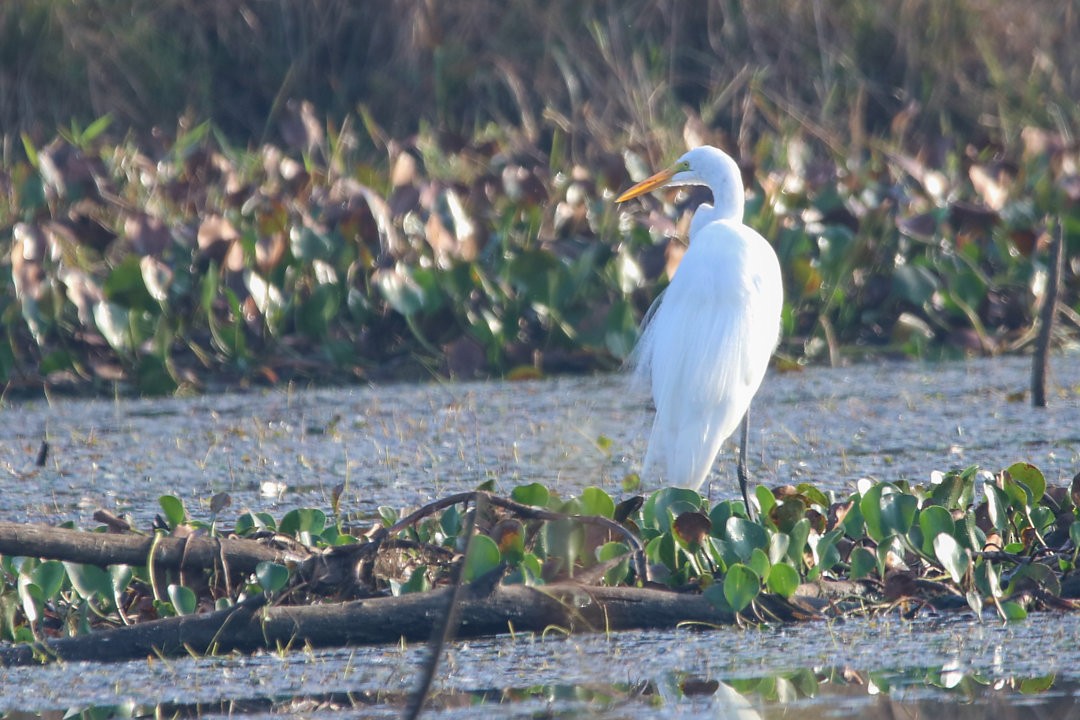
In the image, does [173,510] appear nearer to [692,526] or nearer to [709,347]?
[692,526]

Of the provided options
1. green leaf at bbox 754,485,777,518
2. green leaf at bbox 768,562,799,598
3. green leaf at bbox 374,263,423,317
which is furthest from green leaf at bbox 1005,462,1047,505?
green leaf at bbox 374,263,423,317

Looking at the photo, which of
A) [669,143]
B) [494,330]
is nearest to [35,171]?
[494,330]

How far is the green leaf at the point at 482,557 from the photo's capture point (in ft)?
10.5

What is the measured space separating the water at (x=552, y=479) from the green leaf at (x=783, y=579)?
8 centimetres

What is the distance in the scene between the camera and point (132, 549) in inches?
126

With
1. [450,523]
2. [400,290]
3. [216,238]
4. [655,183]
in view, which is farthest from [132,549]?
[216,238]

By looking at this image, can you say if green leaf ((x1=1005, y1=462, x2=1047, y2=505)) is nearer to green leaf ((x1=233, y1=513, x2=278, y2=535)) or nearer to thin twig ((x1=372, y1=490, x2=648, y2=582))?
thin twig ((x1=372, y1=490, x2=648, y2=582))

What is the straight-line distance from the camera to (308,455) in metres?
4.98

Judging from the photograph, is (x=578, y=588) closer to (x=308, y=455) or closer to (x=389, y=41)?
(x=308, y=455)

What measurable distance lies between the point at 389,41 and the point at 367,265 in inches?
129

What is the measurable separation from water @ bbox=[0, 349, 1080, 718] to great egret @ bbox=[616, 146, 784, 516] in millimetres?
389

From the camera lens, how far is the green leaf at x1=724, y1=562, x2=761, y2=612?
306cm

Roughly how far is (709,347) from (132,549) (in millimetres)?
1497

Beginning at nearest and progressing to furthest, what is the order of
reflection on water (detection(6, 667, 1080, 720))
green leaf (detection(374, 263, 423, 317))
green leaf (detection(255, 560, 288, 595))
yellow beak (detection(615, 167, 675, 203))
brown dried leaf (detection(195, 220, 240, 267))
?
reflection on water (detection(6, 667, 1080, 720)) < green leaf (detection(255, 560, 288, 595)) < yellow beak (detection(615, 167, 675, 203)) < green leaf (detection(374, 263, 423, 317)) < brown dried leaf (detection(195, 220, 240, 267))
